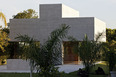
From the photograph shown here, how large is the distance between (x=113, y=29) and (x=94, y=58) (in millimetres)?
25289

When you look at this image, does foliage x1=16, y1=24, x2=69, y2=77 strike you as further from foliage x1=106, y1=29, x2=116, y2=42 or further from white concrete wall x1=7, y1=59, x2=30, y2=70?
foliage x1=106, y1=29, x2=116, y2=42

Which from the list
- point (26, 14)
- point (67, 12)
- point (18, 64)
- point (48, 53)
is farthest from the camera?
point (26, 14)

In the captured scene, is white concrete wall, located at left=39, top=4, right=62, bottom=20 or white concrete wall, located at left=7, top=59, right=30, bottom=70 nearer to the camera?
white concrete wall, located at left=7, top=59, right=30, bottom=70

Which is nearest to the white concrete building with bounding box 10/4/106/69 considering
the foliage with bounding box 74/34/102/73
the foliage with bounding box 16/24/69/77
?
the foliage with bounding box 74/34/102/73

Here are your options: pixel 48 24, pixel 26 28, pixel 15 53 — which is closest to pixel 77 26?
pixel 48 24

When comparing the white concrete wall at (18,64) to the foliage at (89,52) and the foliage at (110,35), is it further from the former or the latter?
the foliage at (110,35)

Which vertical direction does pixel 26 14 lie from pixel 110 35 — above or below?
above

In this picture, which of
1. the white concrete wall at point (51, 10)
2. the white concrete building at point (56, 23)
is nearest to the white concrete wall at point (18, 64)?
the white concrete building at point (56, 23)

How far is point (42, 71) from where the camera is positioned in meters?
12.9

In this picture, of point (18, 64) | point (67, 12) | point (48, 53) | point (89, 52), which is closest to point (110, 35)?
point (67, 12)

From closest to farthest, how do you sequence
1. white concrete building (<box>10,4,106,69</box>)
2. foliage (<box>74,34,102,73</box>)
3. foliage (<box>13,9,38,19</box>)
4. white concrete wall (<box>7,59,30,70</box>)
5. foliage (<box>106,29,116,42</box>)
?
foliage (<box>74,34,102,73</box>) < white concrete wall (<box>7,59,30,70</box>) < white concrete building (<box>10,4,106,69</box>) < foliage (<box>13,9,38,19</box>) < foliage (<box>106,29,116,42</box>)

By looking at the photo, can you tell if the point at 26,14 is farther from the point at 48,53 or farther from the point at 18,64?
the point at 48,53

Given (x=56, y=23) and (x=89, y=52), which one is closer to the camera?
(x=89, y=52)

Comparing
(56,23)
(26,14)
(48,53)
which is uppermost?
(26,14)
